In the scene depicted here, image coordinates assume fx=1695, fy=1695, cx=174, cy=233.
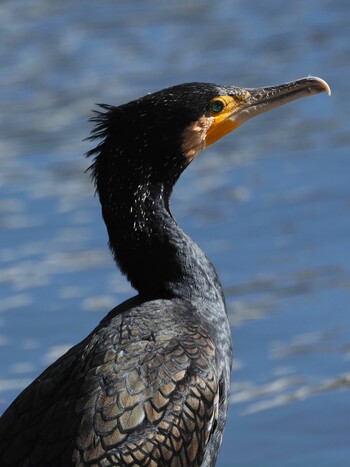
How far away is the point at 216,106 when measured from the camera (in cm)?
723

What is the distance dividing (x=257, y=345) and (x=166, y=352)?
3.00 meters

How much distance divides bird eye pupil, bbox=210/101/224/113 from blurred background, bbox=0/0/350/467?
2.00 meters

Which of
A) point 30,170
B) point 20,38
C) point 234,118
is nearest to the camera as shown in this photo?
point 234,118

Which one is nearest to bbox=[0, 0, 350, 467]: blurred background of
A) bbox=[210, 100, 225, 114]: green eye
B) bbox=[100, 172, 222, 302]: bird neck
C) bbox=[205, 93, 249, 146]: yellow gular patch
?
bbox=[100, 172, 222, 302]: bird neck

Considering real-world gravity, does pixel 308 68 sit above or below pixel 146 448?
above

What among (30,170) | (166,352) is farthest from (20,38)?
(166,352)

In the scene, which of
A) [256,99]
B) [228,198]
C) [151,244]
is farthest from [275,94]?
[228,198]

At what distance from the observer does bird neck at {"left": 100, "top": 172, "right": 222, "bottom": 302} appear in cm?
690

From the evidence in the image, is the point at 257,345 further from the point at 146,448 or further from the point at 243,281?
the point at 146,448

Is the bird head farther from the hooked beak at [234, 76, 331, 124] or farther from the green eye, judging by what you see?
the hooked beak at [234, 76, 331, 124]

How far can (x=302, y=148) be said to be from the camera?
38.9ft

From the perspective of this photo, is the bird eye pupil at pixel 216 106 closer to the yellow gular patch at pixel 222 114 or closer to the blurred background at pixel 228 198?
the yellow gular patch at pixel 222 114

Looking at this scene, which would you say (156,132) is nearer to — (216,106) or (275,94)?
(216,106)

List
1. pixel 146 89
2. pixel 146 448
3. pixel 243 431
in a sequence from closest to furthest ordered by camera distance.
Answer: pixel 146 448, pixel 243 431, pixel 146 89
